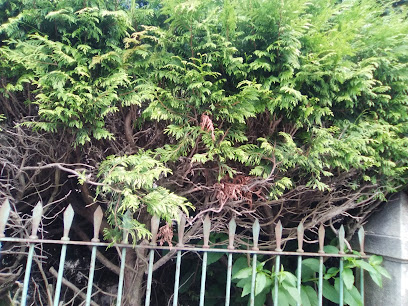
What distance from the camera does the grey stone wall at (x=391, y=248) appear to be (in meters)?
2.32

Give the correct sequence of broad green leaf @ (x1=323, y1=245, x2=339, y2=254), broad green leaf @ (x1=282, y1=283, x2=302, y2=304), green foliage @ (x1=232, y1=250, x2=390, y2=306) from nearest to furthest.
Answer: broad green leaf @ (x1=282, y1=283, x2=302, y2=304) < green foliage @ (x1=232, y1=250, x2=390, y2=306) < broad green leaf @ (x1=323, y1=245, x2=339, y2=254)

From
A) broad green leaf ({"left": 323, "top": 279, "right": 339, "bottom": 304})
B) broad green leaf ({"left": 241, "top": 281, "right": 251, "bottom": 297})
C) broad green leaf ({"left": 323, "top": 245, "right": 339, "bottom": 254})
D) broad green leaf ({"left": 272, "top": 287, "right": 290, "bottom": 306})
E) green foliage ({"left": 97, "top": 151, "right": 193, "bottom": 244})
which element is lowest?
broad green leaf ({"left": 323, "top": 279, "right": 339, "bottom": 304})

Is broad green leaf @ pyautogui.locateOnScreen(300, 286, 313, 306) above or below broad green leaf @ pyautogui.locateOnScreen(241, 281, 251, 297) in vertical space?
below

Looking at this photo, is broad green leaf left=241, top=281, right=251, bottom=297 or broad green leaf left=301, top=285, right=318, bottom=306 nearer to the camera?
broad green leaf left=241, top=281, right=251, bottom=297

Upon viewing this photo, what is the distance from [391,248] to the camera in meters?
2.42

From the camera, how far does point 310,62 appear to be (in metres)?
2.07

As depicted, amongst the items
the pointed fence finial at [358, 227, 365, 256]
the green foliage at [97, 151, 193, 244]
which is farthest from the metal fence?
the green foliage at [97, 151, 193, 244]

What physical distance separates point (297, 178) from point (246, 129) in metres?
0.66

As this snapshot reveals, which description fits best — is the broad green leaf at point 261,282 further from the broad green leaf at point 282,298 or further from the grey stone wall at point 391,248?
the grey stone wall at point 391,248

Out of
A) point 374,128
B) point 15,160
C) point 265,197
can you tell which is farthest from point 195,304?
point 374,128

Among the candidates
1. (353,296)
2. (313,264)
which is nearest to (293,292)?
(313,264)

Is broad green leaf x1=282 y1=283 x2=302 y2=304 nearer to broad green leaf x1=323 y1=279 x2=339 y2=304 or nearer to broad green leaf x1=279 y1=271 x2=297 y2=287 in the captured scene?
broad green leaf x1=279 y1=271 x2=297 y2=287

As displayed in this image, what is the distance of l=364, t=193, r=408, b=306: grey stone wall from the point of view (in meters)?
2.32

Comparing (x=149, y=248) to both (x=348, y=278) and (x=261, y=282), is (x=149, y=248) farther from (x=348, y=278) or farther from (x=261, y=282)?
(x=348, y=278)
